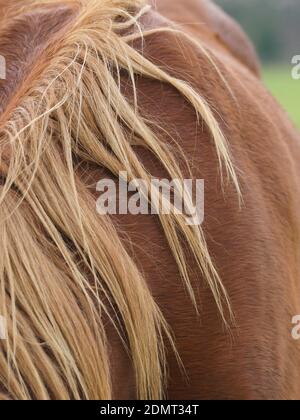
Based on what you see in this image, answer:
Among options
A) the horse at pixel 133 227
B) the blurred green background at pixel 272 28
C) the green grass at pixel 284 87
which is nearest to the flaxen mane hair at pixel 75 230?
the horse at pixel 133 227

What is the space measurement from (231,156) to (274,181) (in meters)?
0.14

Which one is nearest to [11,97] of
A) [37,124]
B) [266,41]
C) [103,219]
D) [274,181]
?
[37,124]

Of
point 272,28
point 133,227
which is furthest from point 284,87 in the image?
point 133,227

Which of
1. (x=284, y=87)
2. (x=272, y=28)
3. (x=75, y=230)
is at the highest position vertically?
(x=272, y=28)

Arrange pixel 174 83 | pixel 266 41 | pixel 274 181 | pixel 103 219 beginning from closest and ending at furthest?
pixel 103 219 < pixel 174 83 < pixel 274 181 < pixel 266 41

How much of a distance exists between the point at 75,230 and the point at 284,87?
49.3 feet

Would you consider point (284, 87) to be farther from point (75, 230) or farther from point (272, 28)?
point (75, 230)

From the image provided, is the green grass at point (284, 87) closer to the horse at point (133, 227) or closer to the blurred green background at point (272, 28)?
the blurred green background at point (272, 28)

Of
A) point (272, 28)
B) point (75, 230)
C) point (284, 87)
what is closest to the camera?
point (75, 230)

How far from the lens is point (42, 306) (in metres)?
1.12

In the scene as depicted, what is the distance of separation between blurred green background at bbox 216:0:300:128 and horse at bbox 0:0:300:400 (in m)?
16.7

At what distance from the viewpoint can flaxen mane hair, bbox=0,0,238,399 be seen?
1107 mm

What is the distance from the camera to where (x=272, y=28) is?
2059cm

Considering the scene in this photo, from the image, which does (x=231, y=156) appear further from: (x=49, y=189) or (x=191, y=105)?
(x=49, y=189)
